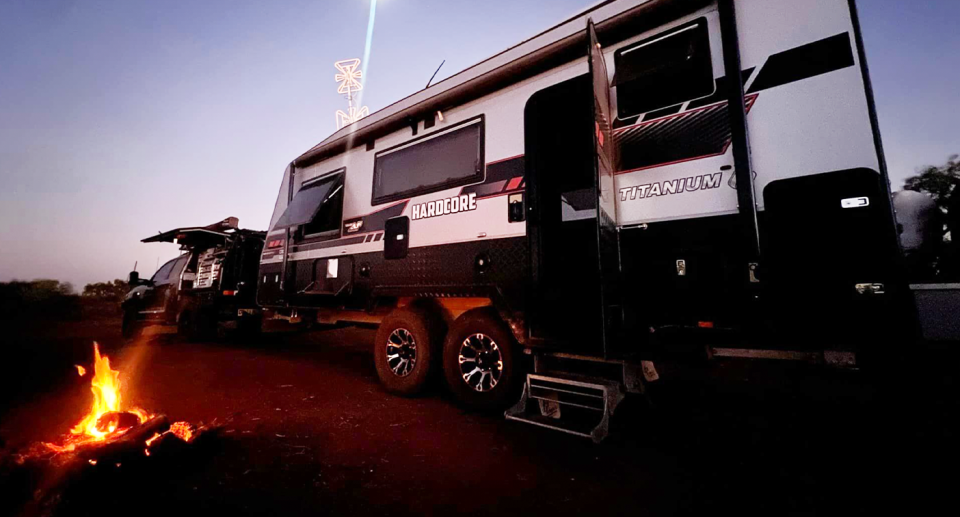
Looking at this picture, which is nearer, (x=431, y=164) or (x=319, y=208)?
(x=431, y=164)

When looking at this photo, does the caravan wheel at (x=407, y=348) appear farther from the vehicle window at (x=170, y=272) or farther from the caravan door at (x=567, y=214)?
the vehicle window at (x=170, y=272)

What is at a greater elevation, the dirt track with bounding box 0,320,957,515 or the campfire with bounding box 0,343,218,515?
the campfire with bounding box 0,343,218,515

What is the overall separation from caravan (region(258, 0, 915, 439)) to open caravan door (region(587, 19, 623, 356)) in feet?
0.08

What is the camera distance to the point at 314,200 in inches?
214

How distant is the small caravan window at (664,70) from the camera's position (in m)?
2.91

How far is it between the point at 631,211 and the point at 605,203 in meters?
0.33

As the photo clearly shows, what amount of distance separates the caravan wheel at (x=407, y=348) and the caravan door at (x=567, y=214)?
127 centimetres

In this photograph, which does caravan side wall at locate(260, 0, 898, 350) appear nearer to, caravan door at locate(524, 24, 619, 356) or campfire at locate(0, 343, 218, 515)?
caravan door at locate(524, 24, 619, 356)

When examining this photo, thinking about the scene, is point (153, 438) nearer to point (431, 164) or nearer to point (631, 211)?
point (431, 164)

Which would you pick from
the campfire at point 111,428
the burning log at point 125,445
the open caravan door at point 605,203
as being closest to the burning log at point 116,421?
the campfire at point 111,428

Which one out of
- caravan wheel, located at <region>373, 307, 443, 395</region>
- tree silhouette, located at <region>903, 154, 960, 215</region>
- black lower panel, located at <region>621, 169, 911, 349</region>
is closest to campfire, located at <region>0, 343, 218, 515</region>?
caravan wheel, located at <region>373, 307, 443, 395</region>

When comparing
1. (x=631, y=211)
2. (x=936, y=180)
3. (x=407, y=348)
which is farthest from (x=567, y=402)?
(x=936, y=180)

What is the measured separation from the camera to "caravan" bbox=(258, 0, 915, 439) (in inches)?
93.6

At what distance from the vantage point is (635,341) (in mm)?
2945
